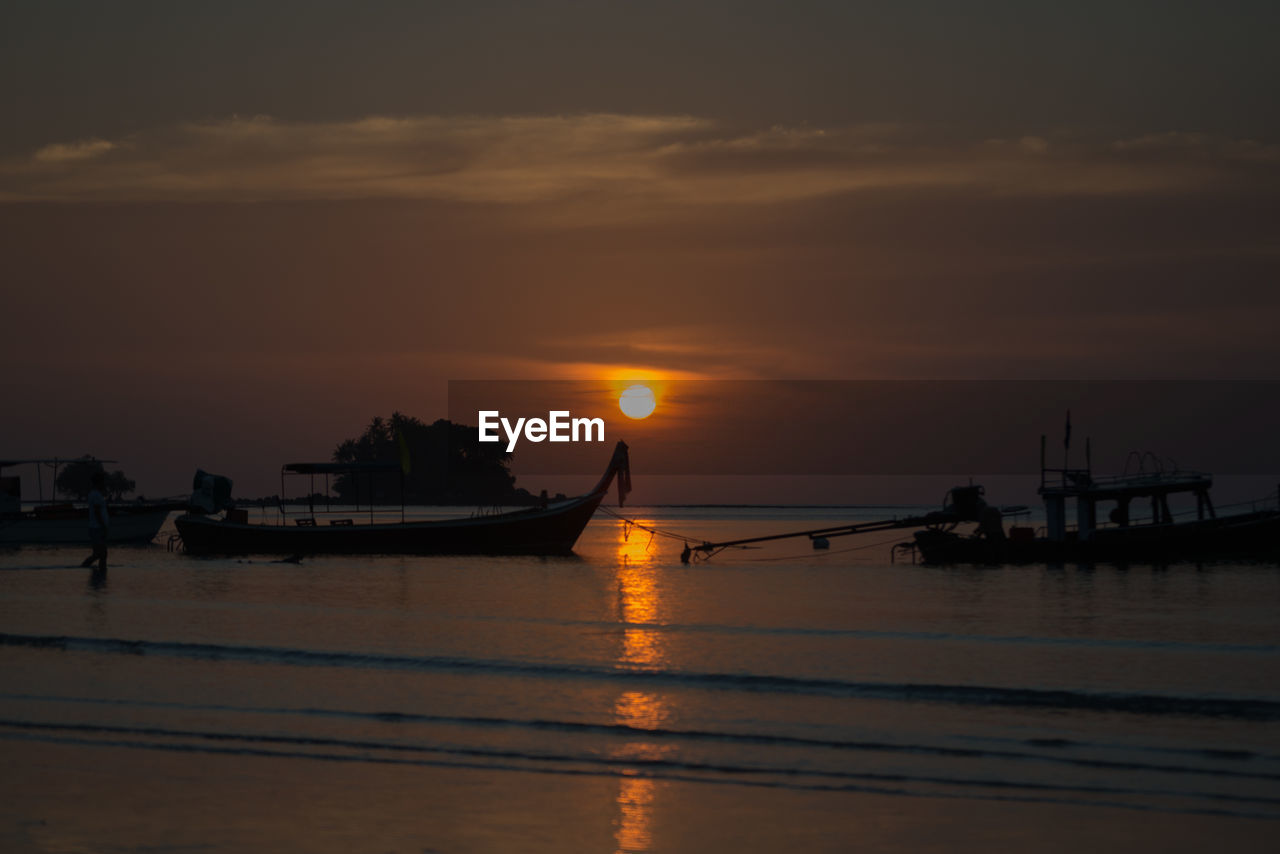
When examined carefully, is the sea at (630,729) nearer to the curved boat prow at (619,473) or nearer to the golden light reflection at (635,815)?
the golden light reflection at (635,815)

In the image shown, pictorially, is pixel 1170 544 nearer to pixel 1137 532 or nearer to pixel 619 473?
pixel 1137 532

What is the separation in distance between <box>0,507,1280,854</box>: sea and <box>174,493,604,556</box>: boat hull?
83.9ft

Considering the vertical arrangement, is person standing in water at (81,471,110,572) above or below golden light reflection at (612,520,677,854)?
above

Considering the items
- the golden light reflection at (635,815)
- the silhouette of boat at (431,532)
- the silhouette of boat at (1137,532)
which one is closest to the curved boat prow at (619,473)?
the silhouette of boat at (431,532)

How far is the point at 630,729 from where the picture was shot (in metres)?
15.8

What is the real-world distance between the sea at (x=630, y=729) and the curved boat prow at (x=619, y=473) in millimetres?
25388

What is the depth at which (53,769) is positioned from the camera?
13.3 m

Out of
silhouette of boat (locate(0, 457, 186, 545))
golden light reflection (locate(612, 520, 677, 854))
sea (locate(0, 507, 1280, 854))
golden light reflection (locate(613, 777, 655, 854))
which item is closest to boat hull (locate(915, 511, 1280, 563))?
sea (locate(0, 507, 1280, 854))

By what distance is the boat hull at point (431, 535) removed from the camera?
203 feet

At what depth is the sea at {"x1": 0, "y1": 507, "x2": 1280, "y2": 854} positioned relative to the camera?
11.1 meters

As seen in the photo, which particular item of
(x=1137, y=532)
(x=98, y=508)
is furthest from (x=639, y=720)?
(x=1137, y=532)

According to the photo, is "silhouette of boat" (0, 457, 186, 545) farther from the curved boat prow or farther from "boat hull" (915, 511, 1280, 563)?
"boat hull" (915, 511, 1280, 563)

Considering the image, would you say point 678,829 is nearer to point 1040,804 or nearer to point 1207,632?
point 1040,804

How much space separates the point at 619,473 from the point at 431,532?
9978 mm
